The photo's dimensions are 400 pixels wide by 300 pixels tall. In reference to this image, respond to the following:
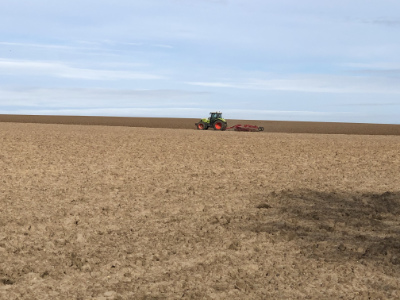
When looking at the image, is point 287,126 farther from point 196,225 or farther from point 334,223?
point 196,225

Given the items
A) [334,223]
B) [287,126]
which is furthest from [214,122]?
[334,223]

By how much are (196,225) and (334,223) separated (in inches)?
108

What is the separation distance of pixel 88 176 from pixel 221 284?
333 inches

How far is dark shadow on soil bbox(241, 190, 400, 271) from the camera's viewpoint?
8547 millimetres

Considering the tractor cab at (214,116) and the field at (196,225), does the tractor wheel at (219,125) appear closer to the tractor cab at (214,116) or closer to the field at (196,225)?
the tractor cab at (214,116)

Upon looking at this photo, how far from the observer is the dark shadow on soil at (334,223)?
8.55 meters

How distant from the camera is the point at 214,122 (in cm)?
3628

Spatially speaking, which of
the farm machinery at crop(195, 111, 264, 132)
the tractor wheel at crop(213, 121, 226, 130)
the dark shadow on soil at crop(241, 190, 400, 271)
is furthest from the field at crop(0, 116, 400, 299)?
the tractor wheel at crop(213, 121, 226, 130)

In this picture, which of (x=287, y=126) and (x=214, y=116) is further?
(x=287, y=126)

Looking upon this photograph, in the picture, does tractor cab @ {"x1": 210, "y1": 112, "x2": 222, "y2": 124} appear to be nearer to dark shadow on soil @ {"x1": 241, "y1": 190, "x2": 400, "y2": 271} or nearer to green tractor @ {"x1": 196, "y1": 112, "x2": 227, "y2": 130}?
green tractor @ {"x1": 196, "y1": 112, "x2": 227, "y2": 130}

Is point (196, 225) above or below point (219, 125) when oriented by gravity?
below

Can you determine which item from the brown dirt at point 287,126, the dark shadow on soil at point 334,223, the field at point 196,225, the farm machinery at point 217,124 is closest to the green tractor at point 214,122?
the farm machinery at point 217,124

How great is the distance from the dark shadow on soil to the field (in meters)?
0.03

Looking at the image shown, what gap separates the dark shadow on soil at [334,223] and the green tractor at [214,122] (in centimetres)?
2291
